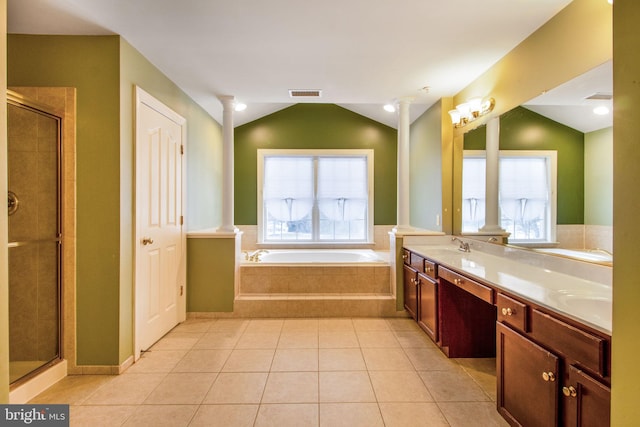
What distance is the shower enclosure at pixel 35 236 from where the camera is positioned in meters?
2.09

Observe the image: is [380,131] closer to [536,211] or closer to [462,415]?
[536,211]

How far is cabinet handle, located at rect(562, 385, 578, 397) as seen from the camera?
1.17 meters

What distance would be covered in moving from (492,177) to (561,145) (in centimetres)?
60

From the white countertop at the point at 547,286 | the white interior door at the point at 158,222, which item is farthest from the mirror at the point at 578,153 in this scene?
the white interior door at the point at 158,222

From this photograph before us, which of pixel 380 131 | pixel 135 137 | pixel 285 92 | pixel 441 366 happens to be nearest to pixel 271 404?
pixel 441 366

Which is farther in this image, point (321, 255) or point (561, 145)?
point (321, 255)

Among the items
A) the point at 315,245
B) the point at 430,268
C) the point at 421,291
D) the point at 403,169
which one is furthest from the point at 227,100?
the point at 421,291

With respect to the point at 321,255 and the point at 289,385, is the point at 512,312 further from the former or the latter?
the point at 321,255

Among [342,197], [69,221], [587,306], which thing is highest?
[342,197]

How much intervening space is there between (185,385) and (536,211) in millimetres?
2752

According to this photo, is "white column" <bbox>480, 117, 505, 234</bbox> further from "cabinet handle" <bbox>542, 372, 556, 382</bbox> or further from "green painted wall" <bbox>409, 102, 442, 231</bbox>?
"cabinet handle" <bbox>542, 372, 556, 382</bbox>

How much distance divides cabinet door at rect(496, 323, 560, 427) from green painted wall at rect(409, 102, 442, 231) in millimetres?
1975

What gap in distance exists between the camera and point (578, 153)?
74.9 inches

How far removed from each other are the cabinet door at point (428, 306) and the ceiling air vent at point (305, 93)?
2.15m
